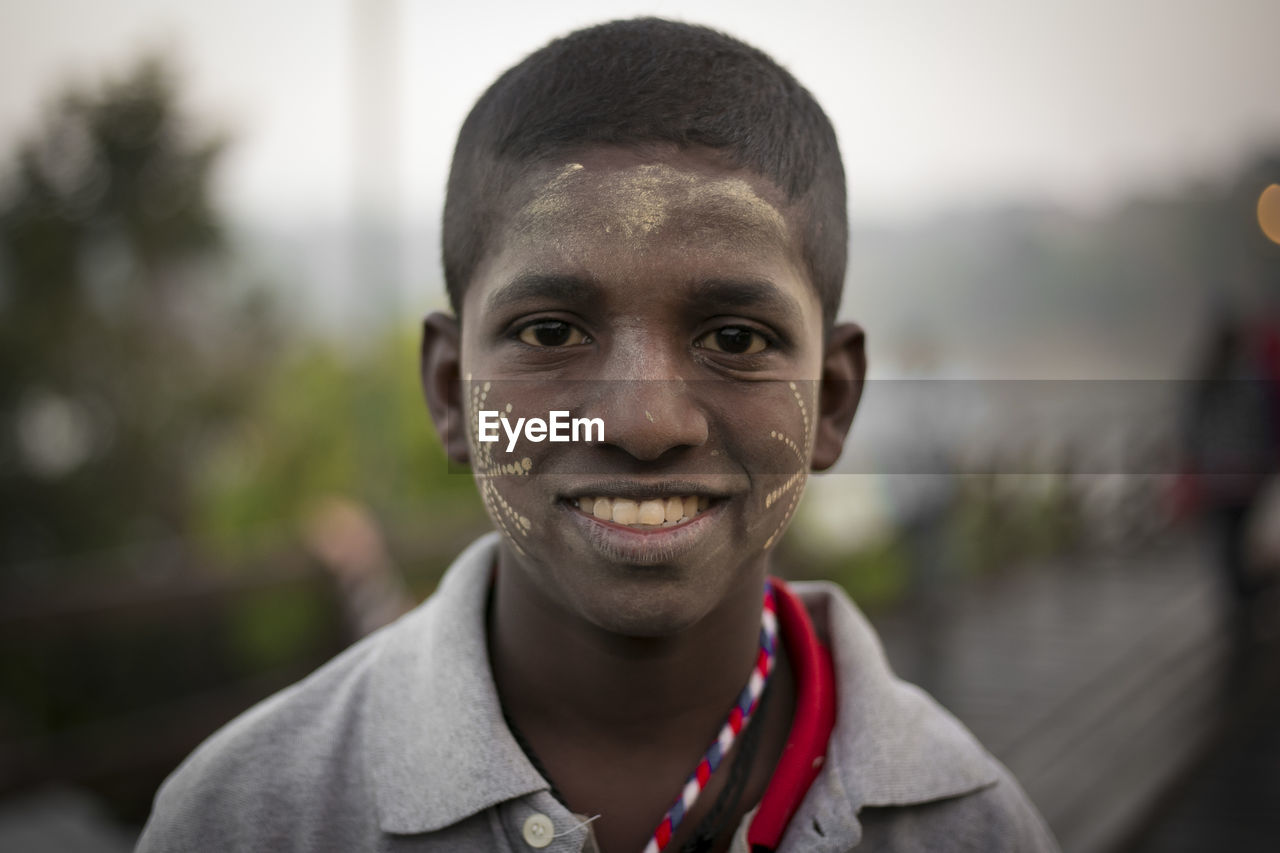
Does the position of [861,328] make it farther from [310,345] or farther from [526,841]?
[310,345]

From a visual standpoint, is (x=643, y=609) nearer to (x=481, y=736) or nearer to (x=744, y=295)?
(x=481, y=736)

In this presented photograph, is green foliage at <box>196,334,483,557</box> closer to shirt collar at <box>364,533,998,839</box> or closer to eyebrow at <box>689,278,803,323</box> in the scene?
shirt collar at <box>364,533,998,839</box>

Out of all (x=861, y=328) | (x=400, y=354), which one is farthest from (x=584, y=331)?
(x=400, y=354)

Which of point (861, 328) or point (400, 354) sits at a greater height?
point (861, 328)

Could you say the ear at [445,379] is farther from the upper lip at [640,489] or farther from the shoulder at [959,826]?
the shoulder at [959,826]

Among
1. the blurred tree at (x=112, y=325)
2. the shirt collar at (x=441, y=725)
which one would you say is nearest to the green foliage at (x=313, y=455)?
the blurred tree at (x=112, y=325)

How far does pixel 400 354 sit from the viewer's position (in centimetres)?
1005

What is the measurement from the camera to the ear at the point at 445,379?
5.69 ft

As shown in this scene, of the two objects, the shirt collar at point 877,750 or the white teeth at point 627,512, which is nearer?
the white teeth at point 627,512

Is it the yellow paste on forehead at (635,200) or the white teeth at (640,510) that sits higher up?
the yellow paste on forehead at (635,200)

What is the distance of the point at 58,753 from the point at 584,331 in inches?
179

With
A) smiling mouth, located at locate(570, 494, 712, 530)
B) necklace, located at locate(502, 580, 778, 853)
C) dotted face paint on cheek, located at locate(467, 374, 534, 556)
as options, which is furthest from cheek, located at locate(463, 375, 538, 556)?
necklace, located at locate(502, 580, 778, 853)

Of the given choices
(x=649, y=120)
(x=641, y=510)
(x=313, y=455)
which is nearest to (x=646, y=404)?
(x=641, y=510)

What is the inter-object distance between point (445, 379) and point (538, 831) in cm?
76
